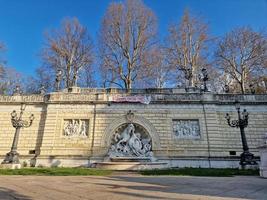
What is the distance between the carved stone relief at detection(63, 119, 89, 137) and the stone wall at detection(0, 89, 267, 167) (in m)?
0.17

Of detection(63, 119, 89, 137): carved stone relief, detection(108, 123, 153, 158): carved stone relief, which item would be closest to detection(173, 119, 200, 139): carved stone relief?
detection(108, 123, 153, 158): carved stone relief

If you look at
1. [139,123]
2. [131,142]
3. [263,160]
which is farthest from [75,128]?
[263,160]

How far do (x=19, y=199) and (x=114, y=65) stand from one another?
65.3 ft

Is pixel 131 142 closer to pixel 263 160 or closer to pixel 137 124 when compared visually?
pixel 137 124

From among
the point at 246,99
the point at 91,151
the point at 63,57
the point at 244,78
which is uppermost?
the point at 63,57

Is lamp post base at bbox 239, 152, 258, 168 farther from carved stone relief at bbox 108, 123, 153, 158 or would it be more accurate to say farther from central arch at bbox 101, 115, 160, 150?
carved stone relief at bbox 108, 123, 153, 158

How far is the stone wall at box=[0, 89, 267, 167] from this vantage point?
16.0 m

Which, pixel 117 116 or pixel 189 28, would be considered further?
pixel 189 28

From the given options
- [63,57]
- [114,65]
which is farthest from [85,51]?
[114,65]

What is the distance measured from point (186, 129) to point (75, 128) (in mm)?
8375

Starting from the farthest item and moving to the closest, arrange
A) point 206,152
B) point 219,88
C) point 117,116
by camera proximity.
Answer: point 219,88
point 117,116
point 206,152

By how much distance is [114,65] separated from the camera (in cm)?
2339

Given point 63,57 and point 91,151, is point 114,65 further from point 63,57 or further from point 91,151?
point 91,151

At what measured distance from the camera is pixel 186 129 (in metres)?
17.0
